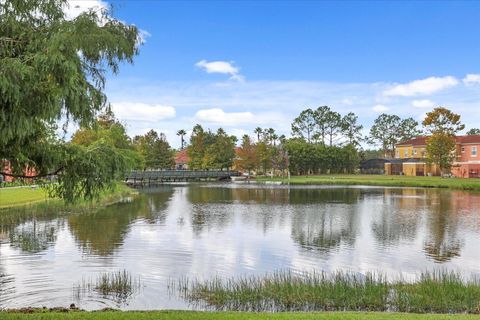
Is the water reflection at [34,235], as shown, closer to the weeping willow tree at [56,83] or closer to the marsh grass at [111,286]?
the marsh grass at [111,286]

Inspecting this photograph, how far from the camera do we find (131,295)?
Answer: 12.6 metres

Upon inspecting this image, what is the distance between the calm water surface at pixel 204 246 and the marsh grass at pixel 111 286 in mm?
212

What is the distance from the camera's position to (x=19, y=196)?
114ft

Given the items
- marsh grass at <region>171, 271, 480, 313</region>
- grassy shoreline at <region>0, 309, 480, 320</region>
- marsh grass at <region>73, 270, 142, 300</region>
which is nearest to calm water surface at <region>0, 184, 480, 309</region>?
marsh grass at <region>73, 270, 142, 300</region>

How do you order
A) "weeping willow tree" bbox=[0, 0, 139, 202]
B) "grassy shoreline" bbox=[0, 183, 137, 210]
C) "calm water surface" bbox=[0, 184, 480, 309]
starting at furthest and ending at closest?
"grassy shoreline" bbox=[0, 183, 137, 210]
"calm water surface" bbox=[0, 184, 480, 309]
"weeping willow tree" bbox=[0, 0, 139, 202]

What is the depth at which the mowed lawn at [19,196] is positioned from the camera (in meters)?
31.8

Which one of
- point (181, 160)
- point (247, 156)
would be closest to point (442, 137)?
point (247, 156)

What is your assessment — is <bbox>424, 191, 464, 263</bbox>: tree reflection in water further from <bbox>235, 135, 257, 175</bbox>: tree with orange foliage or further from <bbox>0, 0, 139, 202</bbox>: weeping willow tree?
<bbox>235, 135, 257, 175</bbox>: tree with orange foliage

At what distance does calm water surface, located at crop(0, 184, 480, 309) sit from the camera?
46.0ft

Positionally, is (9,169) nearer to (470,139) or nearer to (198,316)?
(198,316)

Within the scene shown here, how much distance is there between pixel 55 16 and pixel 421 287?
1037 cm

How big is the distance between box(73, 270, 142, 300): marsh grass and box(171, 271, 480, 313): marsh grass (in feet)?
5.39

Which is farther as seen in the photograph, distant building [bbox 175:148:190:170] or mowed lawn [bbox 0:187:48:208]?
distant building [bbox 175:148:190:170]

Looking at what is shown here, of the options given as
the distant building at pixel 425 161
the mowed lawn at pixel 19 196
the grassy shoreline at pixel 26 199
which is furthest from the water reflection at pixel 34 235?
the distant building at pixel 425 161
